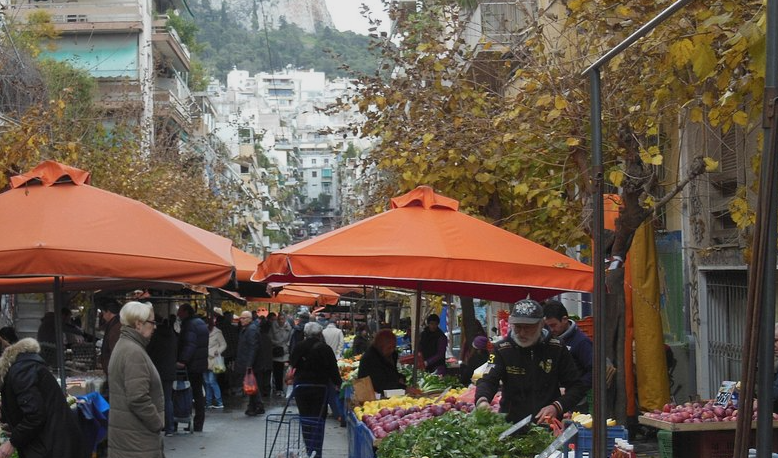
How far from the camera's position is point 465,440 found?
309 inches

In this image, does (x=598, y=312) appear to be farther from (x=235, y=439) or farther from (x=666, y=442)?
(x=235, y=439)

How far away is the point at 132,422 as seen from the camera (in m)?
9.07

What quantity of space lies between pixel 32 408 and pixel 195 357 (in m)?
10.5

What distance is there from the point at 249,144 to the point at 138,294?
266ft

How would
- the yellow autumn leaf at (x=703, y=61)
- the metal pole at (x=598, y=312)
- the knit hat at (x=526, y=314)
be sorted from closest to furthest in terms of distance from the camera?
the metal pole at (x=598, y=312), the yellow autumn leaf at (x=703, y=61), the knit hat at (x=526, y=314)

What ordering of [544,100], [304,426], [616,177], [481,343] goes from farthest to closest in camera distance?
[481,343], [304,426], [544,100], [616,177]

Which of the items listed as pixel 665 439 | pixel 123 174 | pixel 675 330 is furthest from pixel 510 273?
pixel 123 174

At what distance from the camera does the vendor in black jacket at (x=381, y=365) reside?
13.5 metres

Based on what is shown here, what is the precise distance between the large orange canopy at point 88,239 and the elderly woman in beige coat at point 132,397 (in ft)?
1.49

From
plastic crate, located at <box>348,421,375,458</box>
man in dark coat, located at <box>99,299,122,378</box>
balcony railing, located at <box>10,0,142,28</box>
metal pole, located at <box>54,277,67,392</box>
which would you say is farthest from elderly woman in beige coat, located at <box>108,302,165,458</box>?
balcony railing, located at <box>10,0,142,28</box>

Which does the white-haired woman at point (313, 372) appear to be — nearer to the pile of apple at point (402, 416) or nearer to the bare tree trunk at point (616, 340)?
the pile of apple at point (402, 416)

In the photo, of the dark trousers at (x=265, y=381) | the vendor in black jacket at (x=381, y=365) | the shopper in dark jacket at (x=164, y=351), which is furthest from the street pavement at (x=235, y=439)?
the dark trousers at (x=265, y=381)

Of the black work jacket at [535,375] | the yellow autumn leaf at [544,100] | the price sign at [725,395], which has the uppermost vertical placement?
the yellow autumn leaf at [544,100]

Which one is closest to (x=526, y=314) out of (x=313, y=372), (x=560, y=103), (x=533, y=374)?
(x=533, y=374)
